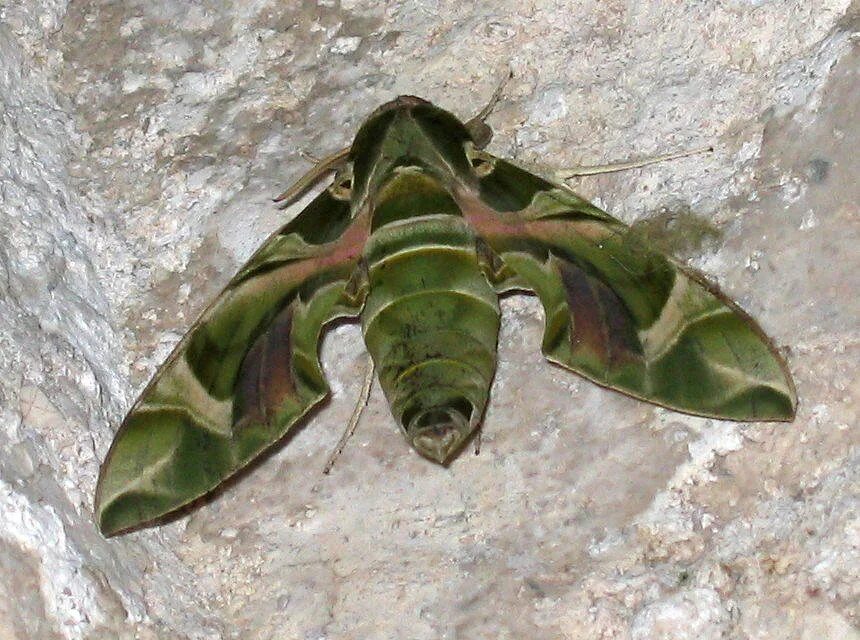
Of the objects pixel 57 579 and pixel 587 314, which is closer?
pixel 57 579

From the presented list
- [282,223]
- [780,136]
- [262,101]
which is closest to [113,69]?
[262,101]

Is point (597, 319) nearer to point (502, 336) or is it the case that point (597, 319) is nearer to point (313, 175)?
point (502, 336)

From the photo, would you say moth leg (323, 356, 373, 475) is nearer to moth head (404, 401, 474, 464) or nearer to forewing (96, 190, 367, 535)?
forewing (96, 190, 367, 535)

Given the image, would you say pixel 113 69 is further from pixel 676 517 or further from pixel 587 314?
pixel 676 517

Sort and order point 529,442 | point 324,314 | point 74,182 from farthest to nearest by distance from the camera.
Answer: point 74,182 < point 324,314 < point 529,442

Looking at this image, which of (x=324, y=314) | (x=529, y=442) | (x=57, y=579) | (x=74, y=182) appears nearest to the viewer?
(x=57, y=579)

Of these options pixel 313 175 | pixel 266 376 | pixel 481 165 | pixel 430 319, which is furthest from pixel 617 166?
pixel 266 376

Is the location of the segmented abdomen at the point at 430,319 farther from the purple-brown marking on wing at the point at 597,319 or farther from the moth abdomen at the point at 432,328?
the purple-brown marking on wing at the point at 597,319

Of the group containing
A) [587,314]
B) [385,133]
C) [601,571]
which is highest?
[385,133]
